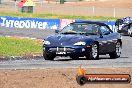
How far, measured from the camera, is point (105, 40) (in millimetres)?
19875

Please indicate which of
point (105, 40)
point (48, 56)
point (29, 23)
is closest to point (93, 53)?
point (105, 40)

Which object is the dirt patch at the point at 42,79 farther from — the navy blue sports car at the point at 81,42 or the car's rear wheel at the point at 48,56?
the car's rear wheel at the point at 48,56

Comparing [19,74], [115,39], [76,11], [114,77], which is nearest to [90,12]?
[76,11]

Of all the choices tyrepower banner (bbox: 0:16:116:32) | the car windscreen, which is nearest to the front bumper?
the car windscreen

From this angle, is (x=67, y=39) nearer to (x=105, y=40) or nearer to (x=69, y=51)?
(x=69, y=51)

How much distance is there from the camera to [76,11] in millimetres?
74812

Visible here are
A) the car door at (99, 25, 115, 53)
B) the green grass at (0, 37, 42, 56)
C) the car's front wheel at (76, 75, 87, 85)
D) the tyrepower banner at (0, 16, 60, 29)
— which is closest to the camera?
the car's front wheel at (76, 75, 87, 85)

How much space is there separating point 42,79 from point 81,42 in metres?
6.34

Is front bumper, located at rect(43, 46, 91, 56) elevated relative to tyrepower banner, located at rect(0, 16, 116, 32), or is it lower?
elevated

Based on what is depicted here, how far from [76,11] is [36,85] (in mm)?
63256

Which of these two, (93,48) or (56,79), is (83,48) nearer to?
(93,48)

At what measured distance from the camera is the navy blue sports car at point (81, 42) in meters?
18.5

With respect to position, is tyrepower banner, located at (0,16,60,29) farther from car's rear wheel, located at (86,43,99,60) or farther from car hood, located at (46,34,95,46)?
car hood, located at (46,34,95,46)

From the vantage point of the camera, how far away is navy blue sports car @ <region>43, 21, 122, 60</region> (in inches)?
728
